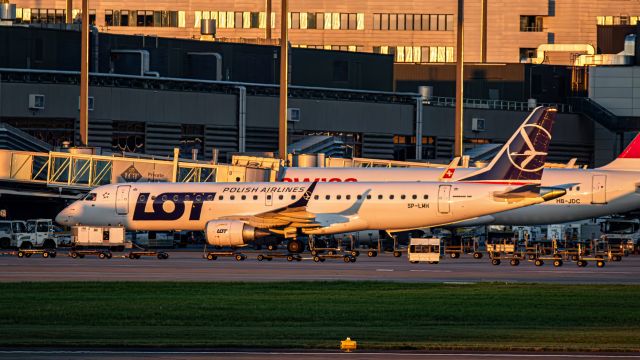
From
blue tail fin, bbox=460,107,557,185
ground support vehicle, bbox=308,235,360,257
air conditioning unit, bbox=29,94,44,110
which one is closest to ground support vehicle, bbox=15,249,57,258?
ground support vehicle, bbox=308,235,360,257

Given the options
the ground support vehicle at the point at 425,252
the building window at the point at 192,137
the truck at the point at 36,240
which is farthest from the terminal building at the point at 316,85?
the ground support vehicle at the point at 425,252

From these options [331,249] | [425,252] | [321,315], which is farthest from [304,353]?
[331,249]

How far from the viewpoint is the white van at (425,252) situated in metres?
63.4

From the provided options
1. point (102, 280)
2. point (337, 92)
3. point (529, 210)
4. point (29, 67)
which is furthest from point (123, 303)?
point (337, 92)

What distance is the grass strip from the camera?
31.7m

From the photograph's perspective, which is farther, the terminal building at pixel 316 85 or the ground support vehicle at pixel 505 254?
the terminal building at pixel 316 85

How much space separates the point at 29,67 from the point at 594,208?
154 ft

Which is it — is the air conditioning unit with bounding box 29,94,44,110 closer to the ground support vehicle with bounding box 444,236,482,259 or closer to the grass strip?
the ground support vehicle with bounding box 444,236,482,259

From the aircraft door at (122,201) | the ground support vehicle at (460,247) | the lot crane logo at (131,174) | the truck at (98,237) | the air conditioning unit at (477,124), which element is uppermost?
the air conditioning unit at (477,124)

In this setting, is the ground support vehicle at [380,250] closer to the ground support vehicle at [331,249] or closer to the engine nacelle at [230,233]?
the ground support vehicle at [331,249]

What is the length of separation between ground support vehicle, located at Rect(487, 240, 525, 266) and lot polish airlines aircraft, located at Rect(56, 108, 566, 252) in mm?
1916

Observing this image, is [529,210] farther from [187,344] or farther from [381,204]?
[187,344]

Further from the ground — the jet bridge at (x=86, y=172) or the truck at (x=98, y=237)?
the jet bridge at (x=86, y=172)

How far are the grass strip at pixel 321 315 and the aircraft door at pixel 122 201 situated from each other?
2433 centimetres
